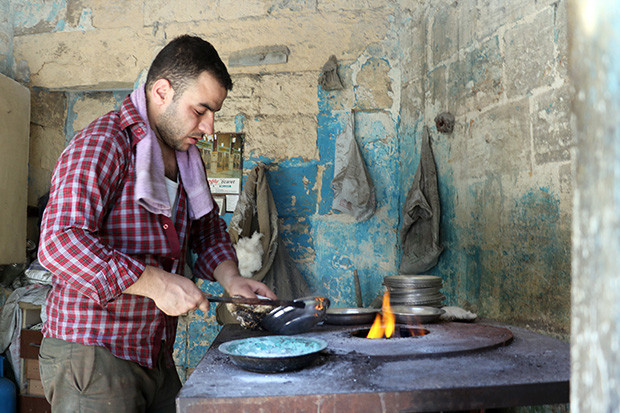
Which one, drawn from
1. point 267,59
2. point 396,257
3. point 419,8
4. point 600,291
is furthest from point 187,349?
point 600,291

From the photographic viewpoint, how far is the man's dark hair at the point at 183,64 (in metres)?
1.96

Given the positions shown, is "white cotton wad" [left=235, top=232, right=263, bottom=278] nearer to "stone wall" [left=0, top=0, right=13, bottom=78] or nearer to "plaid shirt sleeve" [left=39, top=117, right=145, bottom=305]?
"plaid shirt sleeve" [left=39, top=117, right=145, bottom=305]

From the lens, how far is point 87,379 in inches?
64.6

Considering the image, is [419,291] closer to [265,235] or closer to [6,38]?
[265,235]

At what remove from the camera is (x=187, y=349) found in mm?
3768

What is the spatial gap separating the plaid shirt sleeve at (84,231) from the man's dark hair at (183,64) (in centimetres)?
43

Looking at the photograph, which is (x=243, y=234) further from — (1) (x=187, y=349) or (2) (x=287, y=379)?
(2) (x=287, y=379)

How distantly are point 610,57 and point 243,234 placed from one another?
3030 mm

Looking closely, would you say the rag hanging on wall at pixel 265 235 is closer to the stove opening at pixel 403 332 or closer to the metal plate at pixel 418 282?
the metal plate at pixel 418 282

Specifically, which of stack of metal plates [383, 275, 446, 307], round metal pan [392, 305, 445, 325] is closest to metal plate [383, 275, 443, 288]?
stack of metal plates [383, 275, 446, 307]

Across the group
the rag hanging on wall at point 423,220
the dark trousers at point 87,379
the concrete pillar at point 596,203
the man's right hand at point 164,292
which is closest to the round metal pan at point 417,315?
the rag hanging on wall at point 423,220

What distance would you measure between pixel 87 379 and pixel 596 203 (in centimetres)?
161

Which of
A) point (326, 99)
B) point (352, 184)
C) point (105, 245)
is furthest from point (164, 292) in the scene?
point (326, 99)

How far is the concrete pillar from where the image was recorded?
0.54 metres
